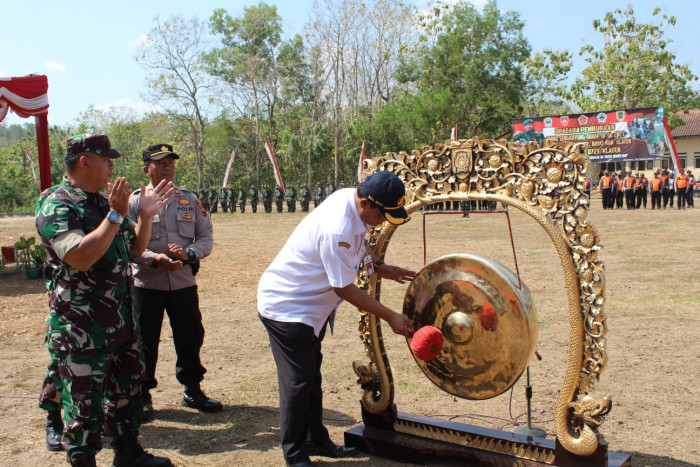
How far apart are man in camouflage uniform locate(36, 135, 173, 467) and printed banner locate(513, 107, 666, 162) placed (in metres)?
26.0

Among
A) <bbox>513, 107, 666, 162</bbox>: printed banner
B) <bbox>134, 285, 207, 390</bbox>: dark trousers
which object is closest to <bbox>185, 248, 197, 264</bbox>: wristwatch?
<bbox>134, 285, 207, 390</bbox>: dark trousers

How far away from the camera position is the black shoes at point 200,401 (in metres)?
4.65

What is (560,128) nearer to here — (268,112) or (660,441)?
(268,112)

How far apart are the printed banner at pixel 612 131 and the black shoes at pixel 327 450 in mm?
25350

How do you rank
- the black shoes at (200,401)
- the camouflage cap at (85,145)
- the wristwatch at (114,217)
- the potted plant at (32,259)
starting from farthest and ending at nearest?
the potted plant at (32,259) < the black shoes at (200,401) < the camouflage cap at (85,145) < the wristwatch at (114,217)

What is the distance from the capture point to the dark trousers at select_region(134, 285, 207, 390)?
4.44 m

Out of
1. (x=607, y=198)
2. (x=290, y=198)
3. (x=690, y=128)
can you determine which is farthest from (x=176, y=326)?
(x=690, y=128)

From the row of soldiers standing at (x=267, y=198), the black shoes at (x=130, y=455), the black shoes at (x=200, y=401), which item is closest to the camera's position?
the black shoes at (x=130, y=455)

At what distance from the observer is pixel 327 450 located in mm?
3924

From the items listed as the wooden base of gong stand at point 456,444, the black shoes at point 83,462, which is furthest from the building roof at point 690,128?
the black shoes at point 83,462

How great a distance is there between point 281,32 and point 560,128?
22603 millimetres

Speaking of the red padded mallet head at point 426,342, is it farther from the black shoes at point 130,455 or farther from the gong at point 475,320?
the black shoes at point 130,455

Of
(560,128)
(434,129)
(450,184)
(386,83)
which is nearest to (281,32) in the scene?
(386,83)

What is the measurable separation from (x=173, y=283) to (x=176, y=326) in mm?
335
